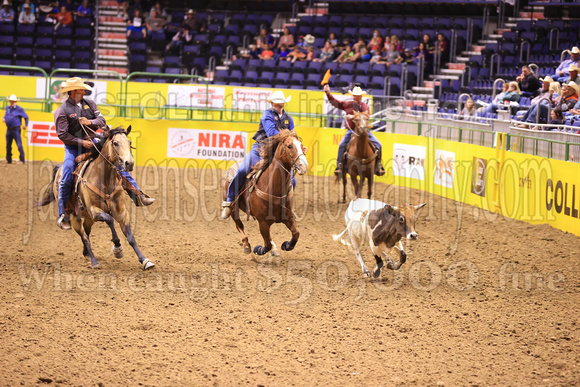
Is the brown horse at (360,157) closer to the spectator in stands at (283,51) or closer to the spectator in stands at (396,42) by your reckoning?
the spectator in stands at (396,42)

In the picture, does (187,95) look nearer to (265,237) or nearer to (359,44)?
(359,44)

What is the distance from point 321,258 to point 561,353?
13.6ft

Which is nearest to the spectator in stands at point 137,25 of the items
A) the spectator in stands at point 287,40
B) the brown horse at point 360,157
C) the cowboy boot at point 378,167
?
the spectator in stands at point 287,40

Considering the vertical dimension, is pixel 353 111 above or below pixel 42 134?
above

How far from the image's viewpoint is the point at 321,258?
967 cm

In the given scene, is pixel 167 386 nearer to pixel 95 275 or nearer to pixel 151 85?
pixel 95 275

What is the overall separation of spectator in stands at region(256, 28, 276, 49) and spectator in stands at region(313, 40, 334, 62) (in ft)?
9.05

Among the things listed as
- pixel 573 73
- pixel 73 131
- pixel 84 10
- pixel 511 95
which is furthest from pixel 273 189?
pixel 84 10

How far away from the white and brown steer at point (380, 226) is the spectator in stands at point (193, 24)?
881 inches


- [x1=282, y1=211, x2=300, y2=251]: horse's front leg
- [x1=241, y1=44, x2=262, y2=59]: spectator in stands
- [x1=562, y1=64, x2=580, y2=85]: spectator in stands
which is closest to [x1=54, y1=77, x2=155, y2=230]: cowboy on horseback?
[x1=282, y1=211, x2=300, y2=251]: horse's front leg

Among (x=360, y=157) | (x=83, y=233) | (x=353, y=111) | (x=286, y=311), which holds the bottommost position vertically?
(x=286, y=311)

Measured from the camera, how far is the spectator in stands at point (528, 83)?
640 inches

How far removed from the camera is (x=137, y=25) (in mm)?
29484

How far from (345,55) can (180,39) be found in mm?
7832
